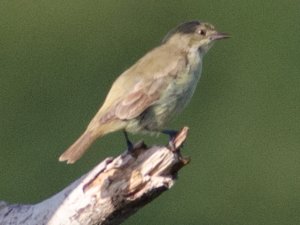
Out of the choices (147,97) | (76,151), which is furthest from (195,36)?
(76,151)

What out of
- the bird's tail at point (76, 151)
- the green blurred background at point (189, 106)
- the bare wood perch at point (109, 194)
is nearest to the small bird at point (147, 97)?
the bird's tail at point (76, 151)

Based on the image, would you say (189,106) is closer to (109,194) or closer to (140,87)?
(140,87)

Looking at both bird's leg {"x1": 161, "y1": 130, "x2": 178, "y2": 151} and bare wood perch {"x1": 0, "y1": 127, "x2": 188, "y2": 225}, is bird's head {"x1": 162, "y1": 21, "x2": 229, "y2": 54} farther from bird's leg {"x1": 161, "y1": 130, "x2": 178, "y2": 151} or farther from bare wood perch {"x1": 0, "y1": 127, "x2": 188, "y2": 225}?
bare wood perch {"x1": 0, "y1": 127, "x2": 188, "y2": 225}

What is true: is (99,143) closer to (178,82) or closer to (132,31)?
(132,31)

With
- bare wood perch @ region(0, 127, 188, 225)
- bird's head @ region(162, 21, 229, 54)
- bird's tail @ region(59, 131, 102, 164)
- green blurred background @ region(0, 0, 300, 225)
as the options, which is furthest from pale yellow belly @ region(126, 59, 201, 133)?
green blurred background @ region(0, 0, 300, 225)

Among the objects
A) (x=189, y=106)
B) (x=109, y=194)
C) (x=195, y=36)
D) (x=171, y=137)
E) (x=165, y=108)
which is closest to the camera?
(x=109, y=194)

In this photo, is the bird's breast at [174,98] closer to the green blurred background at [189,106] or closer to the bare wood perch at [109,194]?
the bare wood perch at [109,194]
